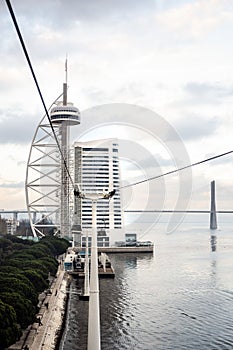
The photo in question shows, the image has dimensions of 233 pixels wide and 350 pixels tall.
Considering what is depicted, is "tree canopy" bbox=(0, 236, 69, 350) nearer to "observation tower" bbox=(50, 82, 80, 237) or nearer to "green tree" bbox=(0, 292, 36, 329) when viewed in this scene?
"green tree" bbox=(0, 292, 36, 329)

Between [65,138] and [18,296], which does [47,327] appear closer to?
[18,296]

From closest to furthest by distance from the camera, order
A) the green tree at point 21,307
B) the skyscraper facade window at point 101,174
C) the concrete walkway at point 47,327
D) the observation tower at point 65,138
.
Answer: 1. the concrete walkway at point 47,327
2. the green tree at point 21,307
3. the observation tower at point 65,138
4. the skyscraper facade window at point 101,174

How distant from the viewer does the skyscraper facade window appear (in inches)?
1415

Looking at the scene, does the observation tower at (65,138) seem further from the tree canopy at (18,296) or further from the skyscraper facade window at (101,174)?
the tree canopy at (18,296)

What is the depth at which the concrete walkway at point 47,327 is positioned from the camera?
777 cm

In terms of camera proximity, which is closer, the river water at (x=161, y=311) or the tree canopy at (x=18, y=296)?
the tree canopy at (x=18, y=296)

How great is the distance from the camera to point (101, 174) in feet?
123

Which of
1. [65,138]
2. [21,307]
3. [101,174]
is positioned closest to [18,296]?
[21,307]

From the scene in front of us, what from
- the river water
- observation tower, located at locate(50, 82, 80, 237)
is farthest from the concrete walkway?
observation tower, located at locate(50, 82, 80, 237)

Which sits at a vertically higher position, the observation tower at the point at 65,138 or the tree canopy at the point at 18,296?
the observation tower at the point at 65,138

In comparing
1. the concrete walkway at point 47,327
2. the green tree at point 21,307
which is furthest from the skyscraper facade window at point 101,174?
the green tree at point 21,307

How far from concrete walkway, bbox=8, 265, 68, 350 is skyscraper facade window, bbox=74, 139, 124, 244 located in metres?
22.5

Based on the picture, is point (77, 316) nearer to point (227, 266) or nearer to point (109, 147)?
point (227, 266)

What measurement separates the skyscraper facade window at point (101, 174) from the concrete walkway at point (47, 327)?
2251cm
